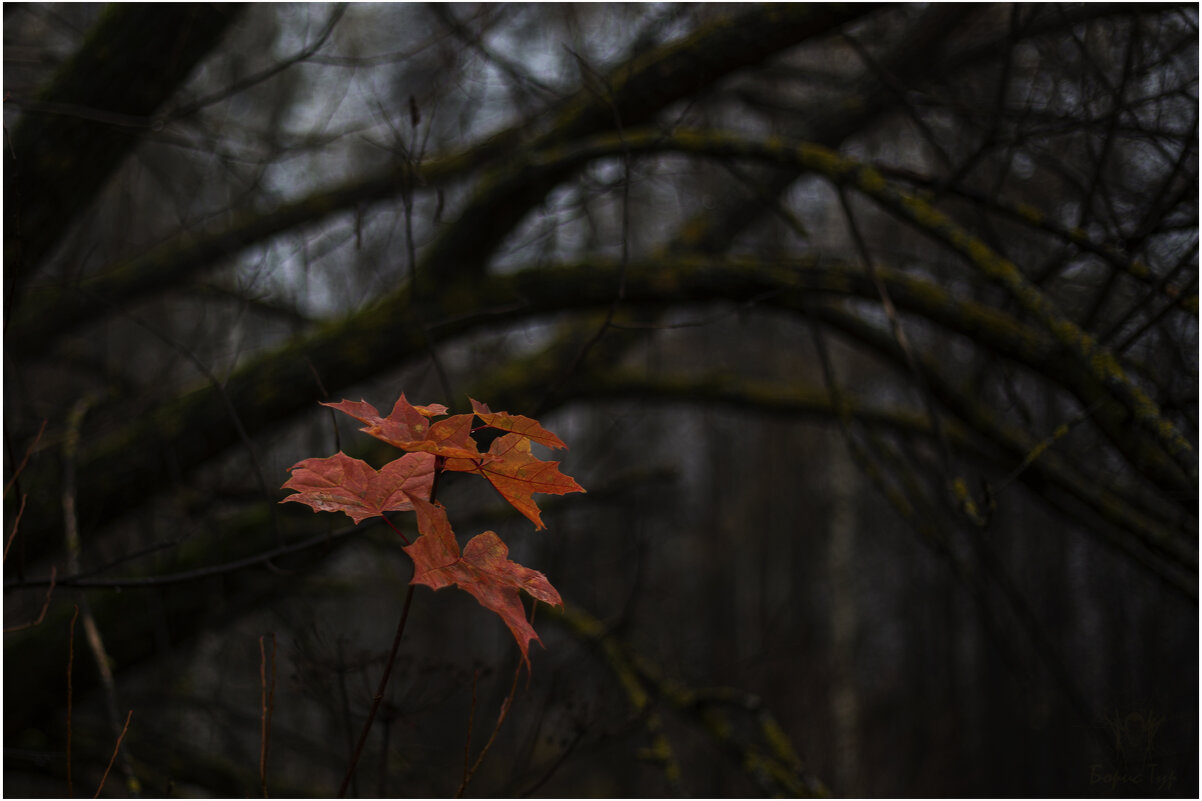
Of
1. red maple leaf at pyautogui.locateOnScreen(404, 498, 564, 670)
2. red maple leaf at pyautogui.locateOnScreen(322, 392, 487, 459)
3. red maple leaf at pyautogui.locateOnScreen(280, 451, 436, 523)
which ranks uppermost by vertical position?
red maple leaf at pyautogui.locateOnScreen(322, 392, 487, 459)

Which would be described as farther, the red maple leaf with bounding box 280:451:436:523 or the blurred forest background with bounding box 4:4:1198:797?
the blurred forest background with bounding box 4:4:1198:797

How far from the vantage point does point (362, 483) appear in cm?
79

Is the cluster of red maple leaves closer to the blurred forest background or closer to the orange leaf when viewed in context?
the orange leaf

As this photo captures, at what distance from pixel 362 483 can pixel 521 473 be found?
0.18 metres

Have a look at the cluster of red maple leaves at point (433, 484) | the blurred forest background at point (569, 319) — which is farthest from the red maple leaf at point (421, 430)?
the blurred forest background at point (569, 319)

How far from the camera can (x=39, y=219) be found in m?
1.83

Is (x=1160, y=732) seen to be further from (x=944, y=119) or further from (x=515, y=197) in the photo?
(x=944, y=119)

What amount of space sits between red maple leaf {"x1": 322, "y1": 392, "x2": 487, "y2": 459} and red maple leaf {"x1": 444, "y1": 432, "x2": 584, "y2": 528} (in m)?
0.02

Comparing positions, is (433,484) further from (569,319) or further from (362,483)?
(569,319)

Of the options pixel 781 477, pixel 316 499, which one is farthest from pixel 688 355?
pixel 316 499

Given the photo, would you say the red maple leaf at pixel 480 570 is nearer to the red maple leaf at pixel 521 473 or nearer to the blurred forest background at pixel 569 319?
the red maple leaf at pixel 521 473

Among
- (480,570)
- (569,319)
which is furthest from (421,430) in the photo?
(569,319)

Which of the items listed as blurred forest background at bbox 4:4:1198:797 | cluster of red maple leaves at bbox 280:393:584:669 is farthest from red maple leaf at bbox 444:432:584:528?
blurred forest background at bbox 4:4:1198:797

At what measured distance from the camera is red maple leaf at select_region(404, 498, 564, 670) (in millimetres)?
732
